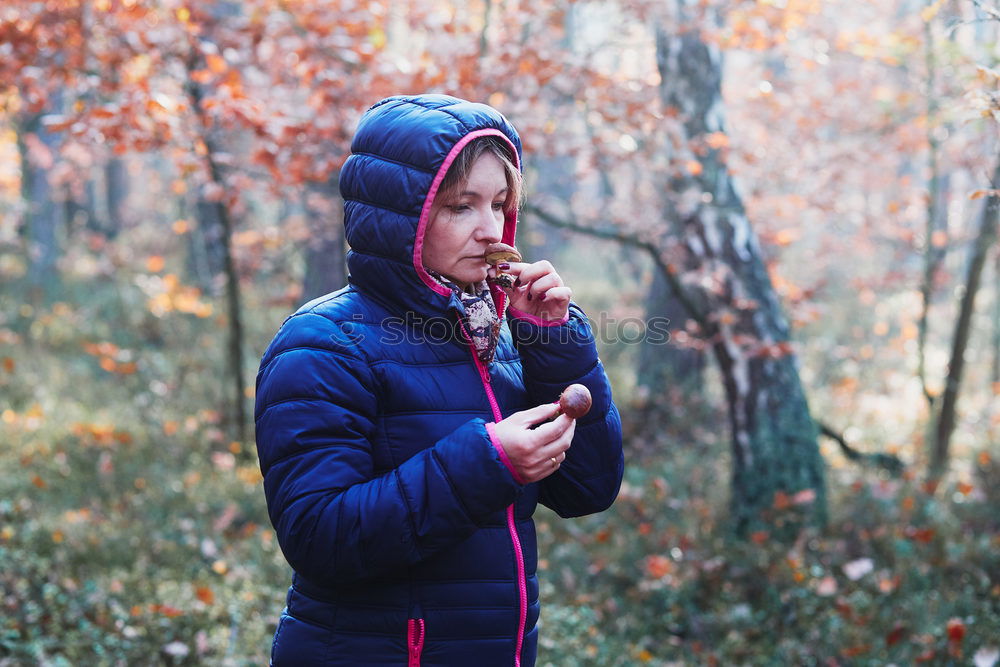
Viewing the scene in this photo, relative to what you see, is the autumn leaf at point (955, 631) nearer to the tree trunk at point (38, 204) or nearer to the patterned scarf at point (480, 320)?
the patterned scarf at point (480, 320)

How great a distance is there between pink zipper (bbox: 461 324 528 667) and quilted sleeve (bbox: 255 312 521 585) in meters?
0.20

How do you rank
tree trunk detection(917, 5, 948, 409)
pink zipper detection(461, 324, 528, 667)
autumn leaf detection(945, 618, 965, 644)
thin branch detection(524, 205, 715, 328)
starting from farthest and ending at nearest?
tree trunk detection(917, 5, 948, 409), thin branch detection(524, 205, 715, 328), autumn leaf detection(945, 618, 965, 644), pink zipper detection(461, 324, 528, 667)

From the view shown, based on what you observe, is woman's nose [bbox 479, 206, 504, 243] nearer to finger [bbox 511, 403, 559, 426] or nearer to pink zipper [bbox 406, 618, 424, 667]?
finger [bbox 511, 403, 559, 426]

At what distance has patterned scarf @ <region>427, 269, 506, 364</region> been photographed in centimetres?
202

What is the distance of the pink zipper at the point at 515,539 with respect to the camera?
77.6 inches

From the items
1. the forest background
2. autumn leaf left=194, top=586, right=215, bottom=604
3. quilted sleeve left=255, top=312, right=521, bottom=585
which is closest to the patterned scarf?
quilted sleeve left=255, top=312, right=521, bottom=585

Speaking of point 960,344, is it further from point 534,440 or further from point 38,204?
point 38,204

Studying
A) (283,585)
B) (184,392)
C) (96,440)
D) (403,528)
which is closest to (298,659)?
(403,528)

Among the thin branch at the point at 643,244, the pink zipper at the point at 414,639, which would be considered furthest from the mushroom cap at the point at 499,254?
the thin branch at the point at 643,244

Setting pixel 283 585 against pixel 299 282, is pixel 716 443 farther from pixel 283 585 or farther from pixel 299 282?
pixel 299 282

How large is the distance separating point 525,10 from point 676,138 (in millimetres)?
1589

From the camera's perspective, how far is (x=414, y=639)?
6.12 feet

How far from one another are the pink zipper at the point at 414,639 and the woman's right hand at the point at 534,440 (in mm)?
406

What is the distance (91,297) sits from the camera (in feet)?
41.8
